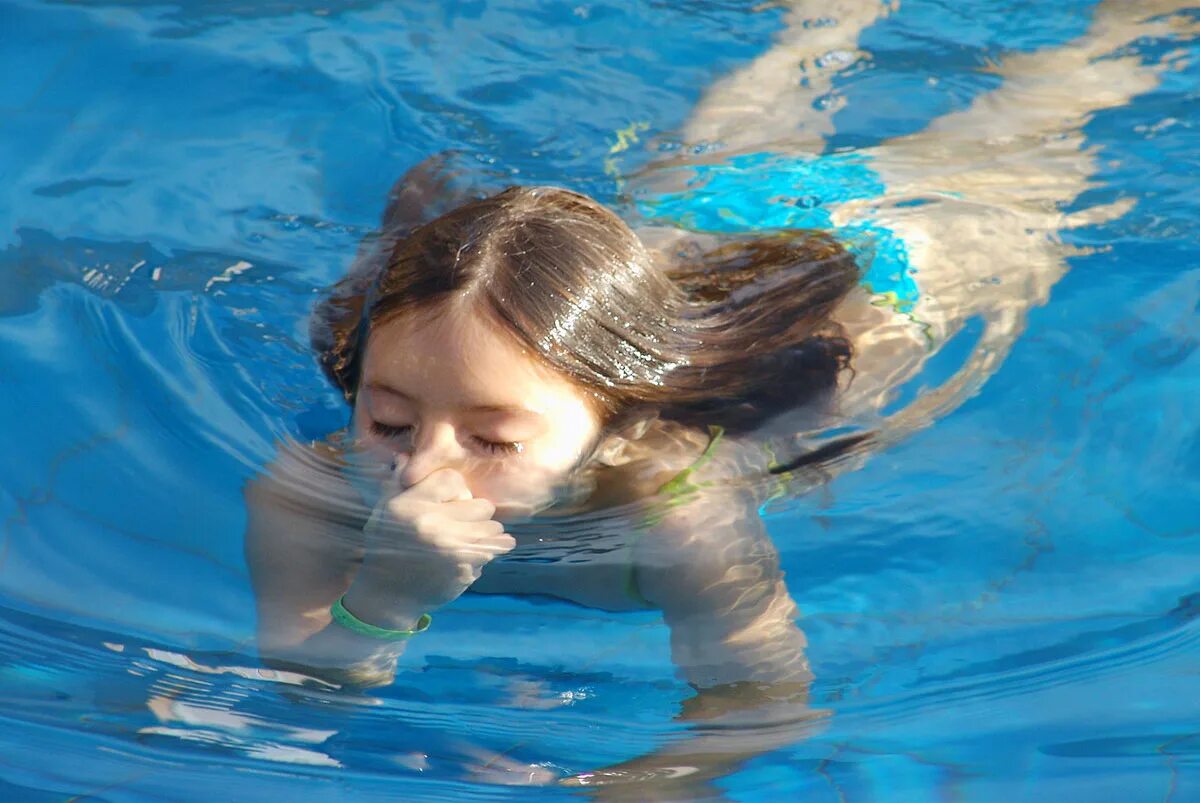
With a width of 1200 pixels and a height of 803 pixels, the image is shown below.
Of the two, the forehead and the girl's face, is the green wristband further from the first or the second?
the forehead

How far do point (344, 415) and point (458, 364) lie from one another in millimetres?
837

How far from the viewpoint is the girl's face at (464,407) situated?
2.42 metres

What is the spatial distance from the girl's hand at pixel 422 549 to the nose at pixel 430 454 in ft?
0.05

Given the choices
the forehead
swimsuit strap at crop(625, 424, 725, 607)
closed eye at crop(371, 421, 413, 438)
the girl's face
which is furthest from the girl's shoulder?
closed eye at crop(371, 421, 413, 438)

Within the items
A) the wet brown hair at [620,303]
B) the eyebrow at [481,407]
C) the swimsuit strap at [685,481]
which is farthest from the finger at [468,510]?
the swimsuit strap at [685,481]

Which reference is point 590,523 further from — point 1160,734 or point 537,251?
point 1160,734

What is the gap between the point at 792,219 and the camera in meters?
3.74

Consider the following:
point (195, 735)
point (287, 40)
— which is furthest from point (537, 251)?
point (287, 40)

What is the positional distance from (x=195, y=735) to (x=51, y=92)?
2.78 m

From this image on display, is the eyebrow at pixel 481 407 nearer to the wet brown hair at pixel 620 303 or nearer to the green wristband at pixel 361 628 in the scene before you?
the wet brown hair at pixel 620 303

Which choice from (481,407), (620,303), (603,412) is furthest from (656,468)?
(481,407)

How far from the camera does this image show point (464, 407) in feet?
7.95

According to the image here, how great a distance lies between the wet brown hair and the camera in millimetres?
2557

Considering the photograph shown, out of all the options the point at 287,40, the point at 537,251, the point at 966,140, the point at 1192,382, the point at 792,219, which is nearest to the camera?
the point at 537,251
